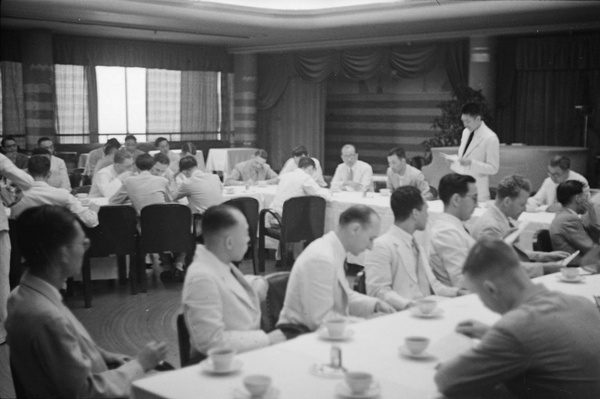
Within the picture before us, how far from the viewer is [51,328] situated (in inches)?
90.0

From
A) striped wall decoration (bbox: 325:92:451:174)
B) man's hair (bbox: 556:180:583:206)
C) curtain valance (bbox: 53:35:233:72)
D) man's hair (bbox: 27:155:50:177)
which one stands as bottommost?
man's hair (bbox: 556:180:583:206)

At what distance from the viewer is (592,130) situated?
11.3 metres

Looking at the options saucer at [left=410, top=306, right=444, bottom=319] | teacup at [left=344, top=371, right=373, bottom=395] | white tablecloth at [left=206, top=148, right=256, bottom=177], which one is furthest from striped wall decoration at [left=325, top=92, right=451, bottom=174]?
teacup at [left=344, top=371, right=373, bottom=395]

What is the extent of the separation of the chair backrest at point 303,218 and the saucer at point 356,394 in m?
4.70

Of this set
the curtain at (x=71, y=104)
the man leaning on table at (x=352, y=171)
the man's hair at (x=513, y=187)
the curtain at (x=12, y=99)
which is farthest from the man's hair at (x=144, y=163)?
the curtain at (x=71, y=104)

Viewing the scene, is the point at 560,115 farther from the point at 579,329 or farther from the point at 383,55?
the point at 579,329

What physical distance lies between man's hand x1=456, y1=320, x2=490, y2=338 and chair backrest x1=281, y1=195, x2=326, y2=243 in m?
4.12

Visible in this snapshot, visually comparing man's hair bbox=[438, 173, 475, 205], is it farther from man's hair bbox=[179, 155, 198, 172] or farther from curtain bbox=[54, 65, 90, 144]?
curtain bbox=[54, 65, 90, 144]

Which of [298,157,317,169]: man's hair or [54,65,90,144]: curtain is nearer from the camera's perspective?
[298,157,317,169]: man's hair

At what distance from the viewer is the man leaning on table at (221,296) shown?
2.85 metres

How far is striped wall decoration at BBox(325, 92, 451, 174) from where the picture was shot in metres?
13.9

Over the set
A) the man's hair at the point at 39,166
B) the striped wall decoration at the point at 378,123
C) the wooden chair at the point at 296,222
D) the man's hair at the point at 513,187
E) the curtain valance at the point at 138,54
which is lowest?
the wooden chair at the point at 296,222

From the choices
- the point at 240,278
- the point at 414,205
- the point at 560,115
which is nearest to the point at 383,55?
the point at 560,115

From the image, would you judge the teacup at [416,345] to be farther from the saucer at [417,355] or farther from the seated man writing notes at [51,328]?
the seated man writing notes at [51,328]
